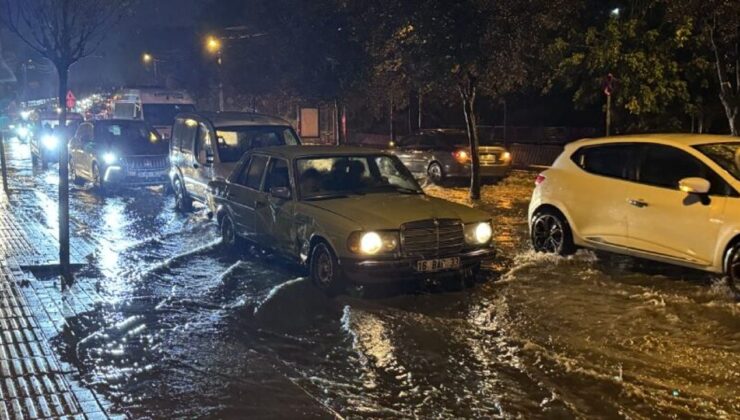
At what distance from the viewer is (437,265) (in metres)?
8.00

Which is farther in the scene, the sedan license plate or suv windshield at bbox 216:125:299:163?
suv windshield at bbox 216:125:299:163

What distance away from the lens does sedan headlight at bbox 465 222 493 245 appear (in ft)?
27.3

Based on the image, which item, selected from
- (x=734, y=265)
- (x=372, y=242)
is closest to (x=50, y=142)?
(x=372, y=242)

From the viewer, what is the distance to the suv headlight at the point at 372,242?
781 centimetres

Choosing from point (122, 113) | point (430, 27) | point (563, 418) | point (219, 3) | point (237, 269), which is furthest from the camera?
point (219, 3)

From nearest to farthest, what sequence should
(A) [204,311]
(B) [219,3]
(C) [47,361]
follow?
(C) [47,361] → (A) [204,311] → (B) [219,3]

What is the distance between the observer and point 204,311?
778cm

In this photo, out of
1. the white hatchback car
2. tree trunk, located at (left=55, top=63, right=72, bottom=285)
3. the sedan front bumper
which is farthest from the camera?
tree trunk, located at (left=55, top=63, right=72, bottom=285)

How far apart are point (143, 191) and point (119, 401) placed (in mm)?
14649

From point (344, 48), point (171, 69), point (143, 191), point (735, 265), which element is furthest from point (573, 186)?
point (171, 69)

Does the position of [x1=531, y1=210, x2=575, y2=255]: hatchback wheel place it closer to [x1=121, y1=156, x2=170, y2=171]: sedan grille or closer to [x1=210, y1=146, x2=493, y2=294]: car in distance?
[x1=210, y1=146, x2=493, y2=294]: car in distance

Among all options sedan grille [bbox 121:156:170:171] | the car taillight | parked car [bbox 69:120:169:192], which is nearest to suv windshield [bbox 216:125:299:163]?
sedan grille [bbox 121:156:170:171]

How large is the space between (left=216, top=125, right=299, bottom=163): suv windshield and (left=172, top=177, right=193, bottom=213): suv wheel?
2.01 metres

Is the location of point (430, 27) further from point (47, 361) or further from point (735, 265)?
point (47, 361)
